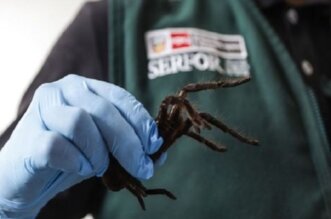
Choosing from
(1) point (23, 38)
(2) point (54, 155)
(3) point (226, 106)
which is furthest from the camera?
(1) point (23, 38)

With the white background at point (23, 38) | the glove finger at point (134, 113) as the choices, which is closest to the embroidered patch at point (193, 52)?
the glove finger at point (134, 113)

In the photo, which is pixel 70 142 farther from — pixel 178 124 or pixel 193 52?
pixel 193 52

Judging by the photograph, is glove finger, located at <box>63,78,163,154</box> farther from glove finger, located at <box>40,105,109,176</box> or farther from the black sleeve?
the black sleeve

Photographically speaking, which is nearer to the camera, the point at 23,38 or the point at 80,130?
the point at 80,130

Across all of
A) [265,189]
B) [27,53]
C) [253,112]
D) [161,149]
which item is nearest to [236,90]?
[253,112]

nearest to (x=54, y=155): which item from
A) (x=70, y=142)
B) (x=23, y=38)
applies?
(x=70, y=142)

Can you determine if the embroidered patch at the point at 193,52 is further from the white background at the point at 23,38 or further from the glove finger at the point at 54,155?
the white background at the point at 23,38
